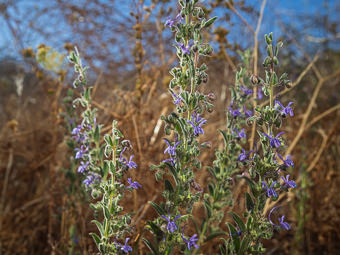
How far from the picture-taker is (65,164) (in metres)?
2.91

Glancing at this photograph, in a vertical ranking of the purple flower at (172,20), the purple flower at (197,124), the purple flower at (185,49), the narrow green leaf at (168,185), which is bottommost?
the narrow green leaf at (168,185)

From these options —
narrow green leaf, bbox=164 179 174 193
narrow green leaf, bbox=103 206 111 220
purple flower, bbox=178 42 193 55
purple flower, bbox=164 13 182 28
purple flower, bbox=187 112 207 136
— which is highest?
purple flower, bbox=164 13 182 28

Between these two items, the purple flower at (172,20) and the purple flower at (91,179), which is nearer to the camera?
the purple flower at (172,20)

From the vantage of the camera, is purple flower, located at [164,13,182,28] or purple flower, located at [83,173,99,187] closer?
purple flower, located at [164,13,182,28]

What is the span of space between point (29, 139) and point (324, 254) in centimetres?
325

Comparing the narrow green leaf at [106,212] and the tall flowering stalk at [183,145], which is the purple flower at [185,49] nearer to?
the tall flowering stalk at [183,145]

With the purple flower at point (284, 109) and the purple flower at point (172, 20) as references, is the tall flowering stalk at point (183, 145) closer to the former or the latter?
the purple flower at point (172, 20)

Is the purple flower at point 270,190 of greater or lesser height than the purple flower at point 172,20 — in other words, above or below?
below

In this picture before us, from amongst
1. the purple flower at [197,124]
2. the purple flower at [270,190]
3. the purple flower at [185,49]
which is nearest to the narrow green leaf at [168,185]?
the purple flower at [197,124]

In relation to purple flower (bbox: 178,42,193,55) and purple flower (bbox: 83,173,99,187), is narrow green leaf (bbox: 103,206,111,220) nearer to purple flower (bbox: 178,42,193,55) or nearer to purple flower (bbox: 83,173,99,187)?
purple flower (bbox: 83,173,99,187)

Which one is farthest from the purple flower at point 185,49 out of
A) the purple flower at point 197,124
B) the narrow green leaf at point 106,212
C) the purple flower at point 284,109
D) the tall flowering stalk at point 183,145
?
the narrow green leaf at point 106,212

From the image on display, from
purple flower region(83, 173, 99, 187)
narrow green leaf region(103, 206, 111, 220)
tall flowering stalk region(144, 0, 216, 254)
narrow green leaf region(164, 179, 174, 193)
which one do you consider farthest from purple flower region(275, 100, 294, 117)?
purple flower region(83, 173, 99, 187)

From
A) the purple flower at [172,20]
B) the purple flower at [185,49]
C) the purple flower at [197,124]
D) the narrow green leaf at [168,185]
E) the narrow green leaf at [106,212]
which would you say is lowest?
the narrow green leaf at [106,212]

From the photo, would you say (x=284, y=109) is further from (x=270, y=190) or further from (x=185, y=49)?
(x=185, y=49)
